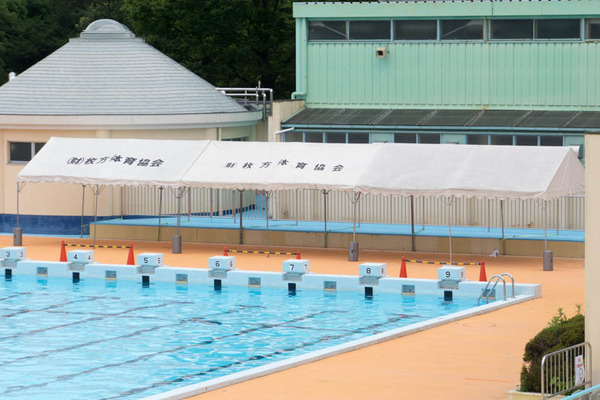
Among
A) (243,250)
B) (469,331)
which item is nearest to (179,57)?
(243,250)

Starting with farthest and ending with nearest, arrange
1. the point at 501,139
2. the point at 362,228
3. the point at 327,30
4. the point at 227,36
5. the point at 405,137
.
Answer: the point at 227,36 < the point at 327,30 < the point at 405,137 < the point at 501,139 < the point at 362,228

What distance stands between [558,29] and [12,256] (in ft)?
60.7

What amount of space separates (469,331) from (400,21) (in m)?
20.4

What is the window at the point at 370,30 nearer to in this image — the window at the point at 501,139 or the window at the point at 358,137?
the window at the point at 358,137

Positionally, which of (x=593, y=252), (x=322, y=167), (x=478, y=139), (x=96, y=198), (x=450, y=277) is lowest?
(x=450, y=277)

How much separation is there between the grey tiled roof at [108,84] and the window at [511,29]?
9.27 m

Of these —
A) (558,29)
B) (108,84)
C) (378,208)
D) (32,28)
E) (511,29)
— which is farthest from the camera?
(32,28)

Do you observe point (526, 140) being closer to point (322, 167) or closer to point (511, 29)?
point (511, 29)

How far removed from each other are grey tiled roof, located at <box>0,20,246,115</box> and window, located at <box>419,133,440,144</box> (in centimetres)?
688

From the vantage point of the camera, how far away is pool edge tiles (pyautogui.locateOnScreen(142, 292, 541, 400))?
18.8 m

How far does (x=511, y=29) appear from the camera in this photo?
139 feet

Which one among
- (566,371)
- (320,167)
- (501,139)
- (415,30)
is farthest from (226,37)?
(566,371)

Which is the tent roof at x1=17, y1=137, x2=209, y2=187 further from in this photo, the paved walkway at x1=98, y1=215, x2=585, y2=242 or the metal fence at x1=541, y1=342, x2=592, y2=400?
the metal fence at x1=541, y1=342, x2=592, y2=400

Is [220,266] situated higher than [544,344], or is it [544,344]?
[220,266]
